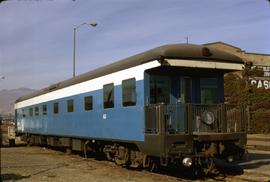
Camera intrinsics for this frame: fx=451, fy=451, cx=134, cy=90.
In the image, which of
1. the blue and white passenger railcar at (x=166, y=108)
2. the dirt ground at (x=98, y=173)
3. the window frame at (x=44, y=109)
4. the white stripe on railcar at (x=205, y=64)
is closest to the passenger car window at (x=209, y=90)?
the blue and white passenger railcar at (x=166, y=108)

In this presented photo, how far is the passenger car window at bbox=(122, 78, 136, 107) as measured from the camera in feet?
43.4

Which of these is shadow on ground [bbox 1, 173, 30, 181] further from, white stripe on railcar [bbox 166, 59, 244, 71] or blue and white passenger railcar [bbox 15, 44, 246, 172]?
white stripe on railcar [bbox 166, 59, 244, 71]

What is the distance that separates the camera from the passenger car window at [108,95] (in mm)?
14648

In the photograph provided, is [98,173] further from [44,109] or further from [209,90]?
[44,109]

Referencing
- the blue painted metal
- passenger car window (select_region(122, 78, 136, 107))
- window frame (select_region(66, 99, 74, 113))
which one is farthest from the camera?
window frame (select_region(66, 99, 74, 113))

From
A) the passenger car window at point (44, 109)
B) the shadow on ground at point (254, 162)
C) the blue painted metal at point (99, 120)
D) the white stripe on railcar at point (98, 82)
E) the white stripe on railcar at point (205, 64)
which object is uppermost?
the white stripe on railcar at point (205, 64)

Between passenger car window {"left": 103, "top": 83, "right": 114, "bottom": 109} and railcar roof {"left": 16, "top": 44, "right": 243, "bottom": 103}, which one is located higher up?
railcar roof {"left": 16, "top": 44, "right": 243, "bottom": 103}

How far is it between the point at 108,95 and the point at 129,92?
5.39 ft

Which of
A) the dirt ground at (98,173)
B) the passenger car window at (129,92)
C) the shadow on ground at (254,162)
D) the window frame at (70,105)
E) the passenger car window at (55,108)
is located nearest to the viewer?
the dirt ground at (98,173)

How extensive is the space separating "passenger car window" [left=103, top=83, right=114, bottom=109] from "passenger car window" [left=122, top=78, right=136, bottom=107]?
2.88ft

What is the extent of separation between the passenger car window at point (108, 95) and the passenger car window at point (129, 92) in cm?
88

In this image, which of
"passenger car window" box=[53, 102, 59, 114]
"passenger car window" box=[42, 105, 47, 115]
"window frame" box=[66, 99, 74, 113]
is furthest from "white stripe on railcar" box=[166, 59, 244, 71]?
"passenger car window" box=[42, 105, 47, 115]

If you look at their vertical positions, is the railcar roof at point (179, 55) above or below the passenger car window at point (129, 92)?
above

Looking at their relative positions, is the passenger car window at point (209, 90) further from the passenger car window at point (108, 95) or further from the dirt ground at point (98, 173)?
the passenger car window at point (108, 95)
